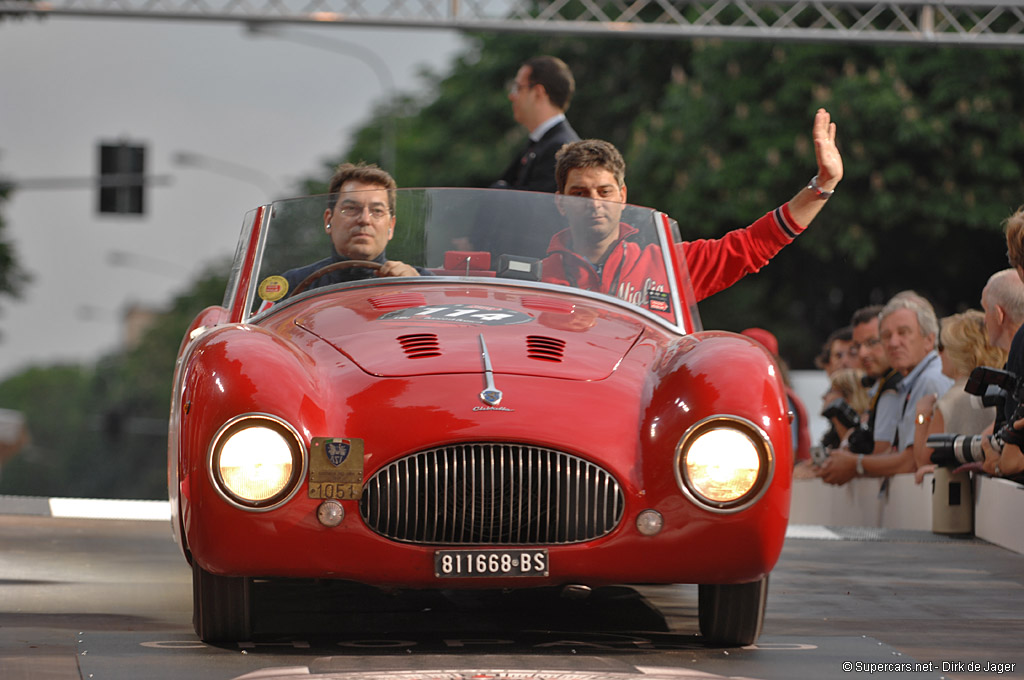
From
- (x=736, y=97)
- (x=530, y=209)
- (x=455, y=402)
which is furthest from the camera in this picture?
(x=736, y=97)

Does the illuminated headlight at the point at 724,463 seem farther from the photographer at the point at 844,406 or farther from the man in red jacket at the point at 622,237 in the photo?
the photographer at the point at 844,406

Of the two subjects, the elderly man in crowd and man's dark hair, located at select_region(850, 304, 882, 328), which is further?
man's dark hair, located at select_region(850, 304, 882, 328)

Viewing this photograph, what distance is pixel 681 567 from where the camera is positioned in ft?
16.0

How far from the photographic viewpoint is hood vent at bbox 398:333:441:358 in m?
5.23

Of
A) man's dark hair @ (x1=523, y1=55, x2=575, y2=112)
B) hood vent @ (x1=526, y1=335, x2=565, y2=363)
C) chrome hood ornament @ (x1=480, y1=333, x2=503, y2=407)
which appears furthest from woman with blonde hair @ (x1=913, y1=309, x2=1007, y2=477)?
chrome hood ornament @ (x1=480, y1=333, x2=503, y2=407)

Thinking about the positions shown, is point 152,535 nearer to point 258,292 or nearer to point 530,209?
point 258,292

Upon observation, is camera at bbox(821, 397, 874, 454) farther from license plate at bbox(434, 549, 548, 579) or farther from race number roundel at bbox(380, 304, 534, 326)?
license plate at bbox(434, 549, 548, 579)

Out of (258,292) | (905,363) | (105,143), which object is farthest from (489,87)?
(258,292)

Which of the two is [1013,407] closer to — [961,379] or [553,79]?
[961,379]

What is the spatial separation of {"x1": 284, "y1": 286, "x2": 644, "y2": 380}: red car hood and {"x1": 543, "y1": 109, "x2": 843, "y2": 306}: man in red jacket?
0.62 feet

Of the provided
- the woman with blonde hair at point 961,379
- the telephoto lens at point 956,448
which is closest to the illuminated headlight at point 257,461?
the telephoto lens at point 956,448

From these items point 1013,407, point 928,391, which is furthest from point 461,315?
point 928,391

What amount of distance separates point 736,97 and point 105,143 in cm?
1002

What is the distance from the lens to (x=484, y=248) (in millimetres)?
6250
